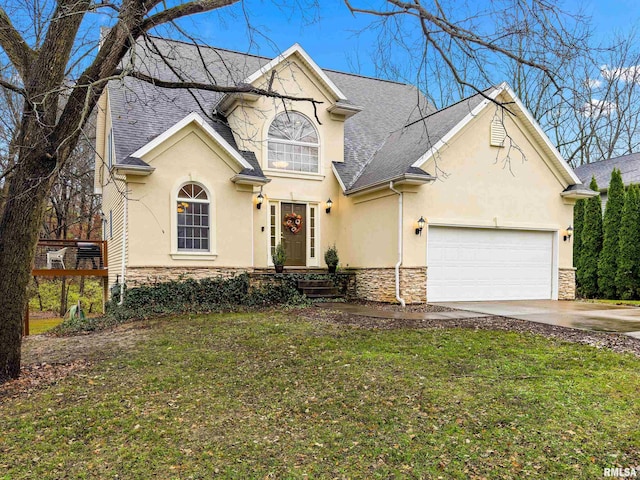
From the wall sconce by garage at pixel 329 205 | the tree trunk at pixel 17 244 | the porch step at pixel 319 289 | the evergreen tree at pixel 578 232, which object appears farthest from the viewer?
the evergreen tree at pixel 578 232

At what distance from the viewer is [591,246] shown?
692 inches

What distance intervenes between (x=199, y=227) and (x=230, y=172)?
5.72ft

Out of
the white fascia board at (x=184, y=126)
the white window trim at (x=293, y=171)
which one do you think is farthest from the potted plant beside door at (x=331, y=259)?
the white fascia board at (x=184, y=126)

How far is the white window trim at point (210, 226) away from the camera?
37.5 ft

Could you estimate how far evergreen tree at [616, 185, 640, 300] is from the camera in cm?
1598

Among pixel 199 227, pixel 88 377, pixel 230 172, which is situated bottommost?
pixel 88 377

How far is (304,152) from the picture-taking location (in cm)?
1408

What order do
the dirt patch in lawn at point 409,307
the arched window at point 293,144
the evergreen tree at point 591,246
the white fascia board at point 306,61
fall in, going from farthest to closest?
the evergreen tree at point 591,246
the arched window at point 293,144
the white fascia board at point 306,61
the dirt patch in lawn at point 409,307

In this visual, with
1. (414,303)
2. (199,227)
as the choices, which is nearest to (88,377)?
(199,227)

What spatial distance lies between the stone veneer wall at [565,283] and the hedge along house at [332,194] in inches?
2.1

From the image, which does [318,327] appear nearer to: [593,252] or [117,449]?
[117,449]

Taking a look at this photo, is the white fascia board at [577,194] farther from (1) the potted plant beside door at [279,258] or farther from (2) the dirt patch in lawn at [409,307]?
(1) the potted plant beside door at [279,258]

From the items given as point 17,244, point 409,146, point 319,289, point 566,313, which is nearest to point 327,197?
point 409,146

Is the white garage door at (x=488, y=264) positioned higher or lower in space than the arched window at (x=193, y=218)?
lower
